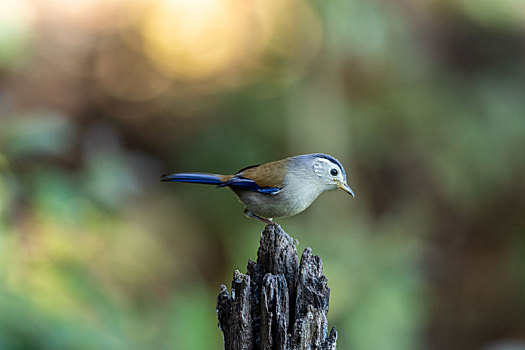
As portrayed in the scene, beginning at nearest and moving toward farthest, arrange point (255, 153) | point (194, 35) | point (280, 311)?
point (280, 311) < point (255, 153) < point (194, 35)

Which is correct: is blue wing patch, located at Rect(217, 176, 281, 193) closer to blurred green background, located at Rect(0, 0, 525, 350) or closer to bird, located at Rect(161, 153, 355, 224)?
bird, located at Rect(161, 153, 355, 224)

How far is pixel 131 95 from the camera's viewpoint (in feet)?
25.3

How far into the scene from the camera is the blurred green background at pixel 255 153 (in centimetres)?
371

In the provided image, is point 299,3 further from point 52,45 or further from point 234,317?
point 234,317

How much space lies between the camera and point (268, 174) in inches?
122

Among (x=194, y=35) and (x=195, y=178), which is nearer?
(x=195, y=178)

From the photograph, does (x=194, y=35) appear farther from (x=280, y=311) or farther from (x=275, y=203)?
(x=280, y=311)

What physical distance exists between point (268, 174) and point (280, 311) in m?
0.99

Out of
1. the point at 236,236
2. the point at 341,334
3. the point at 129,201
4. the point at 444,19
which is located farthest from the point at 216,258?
the point at 444,19

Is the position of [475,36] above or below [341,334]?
above

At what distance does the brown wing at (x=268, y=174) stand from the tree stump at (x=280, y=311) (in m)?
0.72

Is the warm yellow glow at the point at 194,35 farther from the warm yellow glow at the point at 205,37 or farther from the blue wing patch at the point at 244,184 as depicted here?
the blue wing patch at the point at 244,184

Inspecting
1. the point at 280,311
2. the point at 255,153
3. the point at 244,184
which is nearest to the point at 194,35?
the point at 255,153

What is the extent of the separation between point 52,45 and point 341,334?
5418 mm
